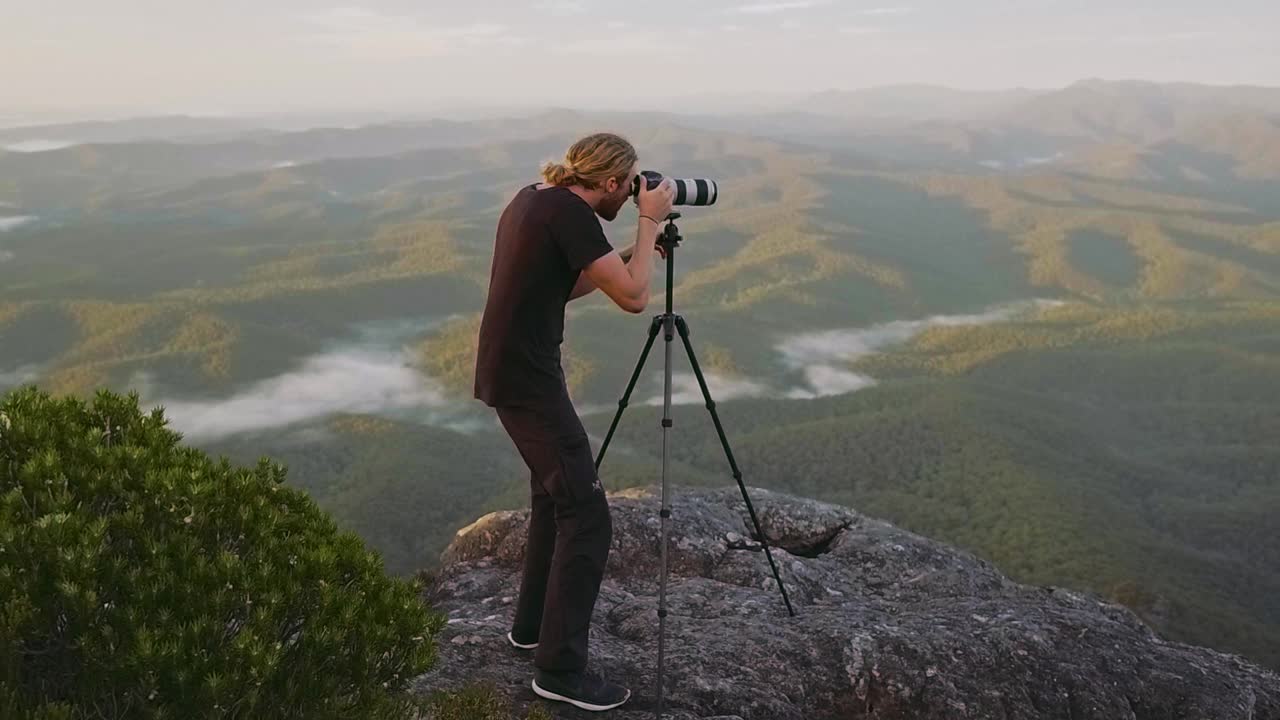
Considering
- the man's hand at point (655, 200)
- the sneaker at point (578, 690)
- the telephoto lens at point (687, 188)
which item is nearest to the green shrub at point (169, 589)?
the sneaker at point (578, 690)

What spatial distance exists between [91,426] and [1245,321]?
221 meters

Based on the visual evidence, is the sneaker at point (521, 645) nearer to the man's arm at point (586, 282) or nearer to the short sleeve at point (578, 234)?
the man's arm at point (586, 282)

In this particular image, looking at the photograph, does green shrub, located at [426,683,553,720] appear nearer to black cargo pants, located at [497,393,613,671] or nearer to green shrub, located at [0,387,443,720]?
black cargo pants, located at [497,393,613,671]

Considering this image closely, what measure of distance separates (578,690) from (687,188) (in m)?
2.93

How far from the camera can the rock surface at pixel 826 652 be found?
5695 mm

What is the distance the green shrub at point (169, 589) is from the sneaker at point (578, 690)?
1.08 metres

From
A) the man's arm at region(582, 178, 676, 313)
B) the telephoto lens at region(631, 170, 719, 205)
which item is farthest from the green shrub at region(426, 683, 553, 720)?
the telephoto lens at region(631, 170, 719, 205)

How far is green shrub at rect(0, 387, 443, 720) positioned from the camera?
305 centimetres

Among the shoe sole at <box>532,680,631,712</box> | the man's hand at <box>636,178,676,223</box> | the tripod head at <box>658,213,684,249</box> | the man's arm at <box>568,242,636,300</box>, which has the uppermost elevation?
the man's hand at <box>636,178,676,223</box>

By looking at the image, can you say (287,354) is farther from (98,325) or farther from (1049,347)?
(1049,347)

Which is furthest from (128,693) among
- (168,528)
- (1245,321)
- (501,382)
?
(1245,321)

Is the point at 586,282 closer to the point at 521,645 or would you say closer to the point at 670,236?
the point at 670,236

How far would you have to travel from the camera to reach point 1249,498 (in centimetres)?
10944

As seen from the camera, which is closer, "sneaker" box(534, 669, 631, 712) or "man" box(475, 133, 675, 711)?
"man" box(475, 133, 675, 711)
